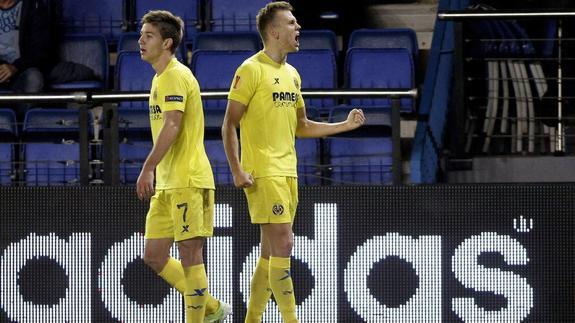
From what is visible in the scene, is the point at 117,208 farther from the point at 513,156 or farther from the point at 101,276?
the point at 513,156

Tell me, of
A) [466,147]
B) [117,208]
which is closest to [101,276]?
[117,208]

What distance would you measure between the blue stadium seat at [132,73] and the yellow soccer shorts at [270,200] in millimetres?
4148

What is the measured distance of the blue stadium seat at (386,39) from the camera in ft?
40.3

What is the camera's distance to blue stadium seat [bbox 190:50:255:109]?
460 inches

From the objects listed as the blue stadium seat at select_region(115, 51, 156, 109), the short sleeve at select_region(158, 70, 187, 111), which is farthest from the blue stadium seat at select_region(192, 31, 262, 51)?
the short sleeve at select_region(158, 70, 187, 111)

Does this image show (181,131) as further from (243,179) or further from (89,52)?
(89,52)

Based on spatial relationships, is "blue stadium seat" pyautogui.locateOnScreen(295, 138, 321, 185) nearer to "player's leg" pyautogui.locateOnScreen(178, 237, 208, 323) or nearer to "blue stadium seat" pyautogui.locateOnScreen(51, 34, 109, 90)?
"blue stadium seat" pyautogui.locateOnScreen(51, 34, 109, 90)

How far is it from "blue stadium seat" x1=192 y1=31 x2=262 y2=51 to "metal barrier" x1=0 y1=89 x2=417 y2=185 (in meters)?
2.74

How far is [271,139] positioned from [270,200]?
0.36 m

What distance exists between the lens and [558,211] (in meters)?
9.10

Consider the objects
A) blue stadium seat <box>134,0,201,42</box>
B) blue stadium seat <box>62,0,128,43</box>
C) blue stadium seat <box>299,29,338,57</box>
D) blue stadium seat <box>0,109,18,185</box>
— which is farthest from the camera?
blue stadium seat <box>62,0,128,43</box>

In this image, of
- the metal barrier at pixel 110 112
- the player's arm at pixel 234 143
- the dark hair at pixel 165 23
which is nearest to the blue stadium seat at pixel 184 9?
the metal barrier at pixel 110 112

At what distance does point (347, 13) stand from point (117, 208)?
484 centimetres

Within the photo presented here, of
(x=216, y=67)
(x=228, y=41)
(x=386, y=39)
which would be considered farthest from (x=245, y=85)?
(x=386, y=39)
